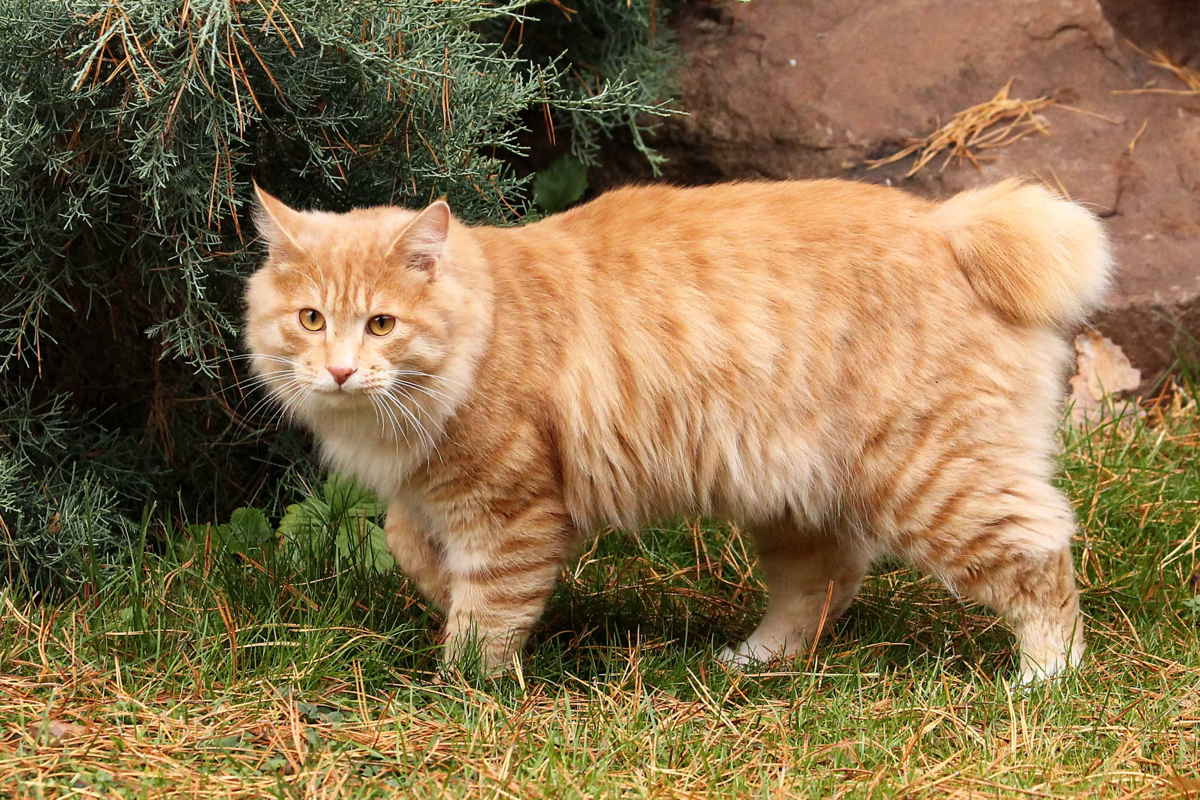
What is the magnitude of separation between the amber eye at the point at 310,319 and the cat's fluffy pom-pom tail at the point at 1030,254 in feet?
5.82

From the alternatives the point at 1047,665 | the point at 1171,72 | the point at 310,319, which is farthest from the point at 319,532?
the point at 1171,72

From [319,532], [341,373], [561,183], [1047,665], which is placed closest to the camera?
[341,373]

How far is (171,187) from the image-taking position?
3.51 metres

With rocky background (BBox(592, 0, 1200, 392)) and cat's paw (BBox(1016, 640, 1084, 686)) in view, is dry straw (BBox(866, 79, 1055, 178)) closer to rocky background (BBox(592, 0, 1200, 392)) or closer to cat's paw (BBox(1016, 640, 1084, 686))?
rocky background (BBox(592, 0, 1200, 392))

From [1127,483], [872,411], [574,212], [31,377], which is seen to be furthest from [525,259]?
[1127,483]

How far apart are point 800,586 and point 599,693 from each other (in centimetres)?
95

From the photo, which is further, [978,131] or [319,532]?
[978,131]

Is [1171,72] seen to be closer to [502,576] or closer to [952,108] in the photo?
[952,108]

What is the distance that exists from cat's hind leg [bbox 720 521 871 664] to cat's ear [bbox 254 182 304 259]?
1.74m

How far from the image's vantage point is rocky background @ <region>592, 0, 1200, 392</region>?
4.95 m

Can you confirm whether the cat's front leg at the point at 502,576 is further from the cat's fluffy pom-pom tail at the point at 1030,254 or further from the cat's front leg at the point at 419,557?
the cat's fluffy pom-pom tail at the point at 1030,254

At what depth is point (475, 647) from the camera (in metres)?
3.20

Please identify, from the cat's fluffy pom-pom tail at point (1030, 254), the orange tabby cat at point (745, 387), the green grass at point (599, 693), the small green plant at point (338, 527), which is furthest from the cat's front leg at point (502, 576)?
the cat's fluffy pom-pom tail at point (1030, 254)

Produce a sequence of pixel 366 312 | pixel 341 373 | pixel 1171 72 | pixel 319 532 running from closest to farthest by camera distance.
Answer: pixel 341 373
pixel 366 312
pixel 319 532
pixel 1171 72
